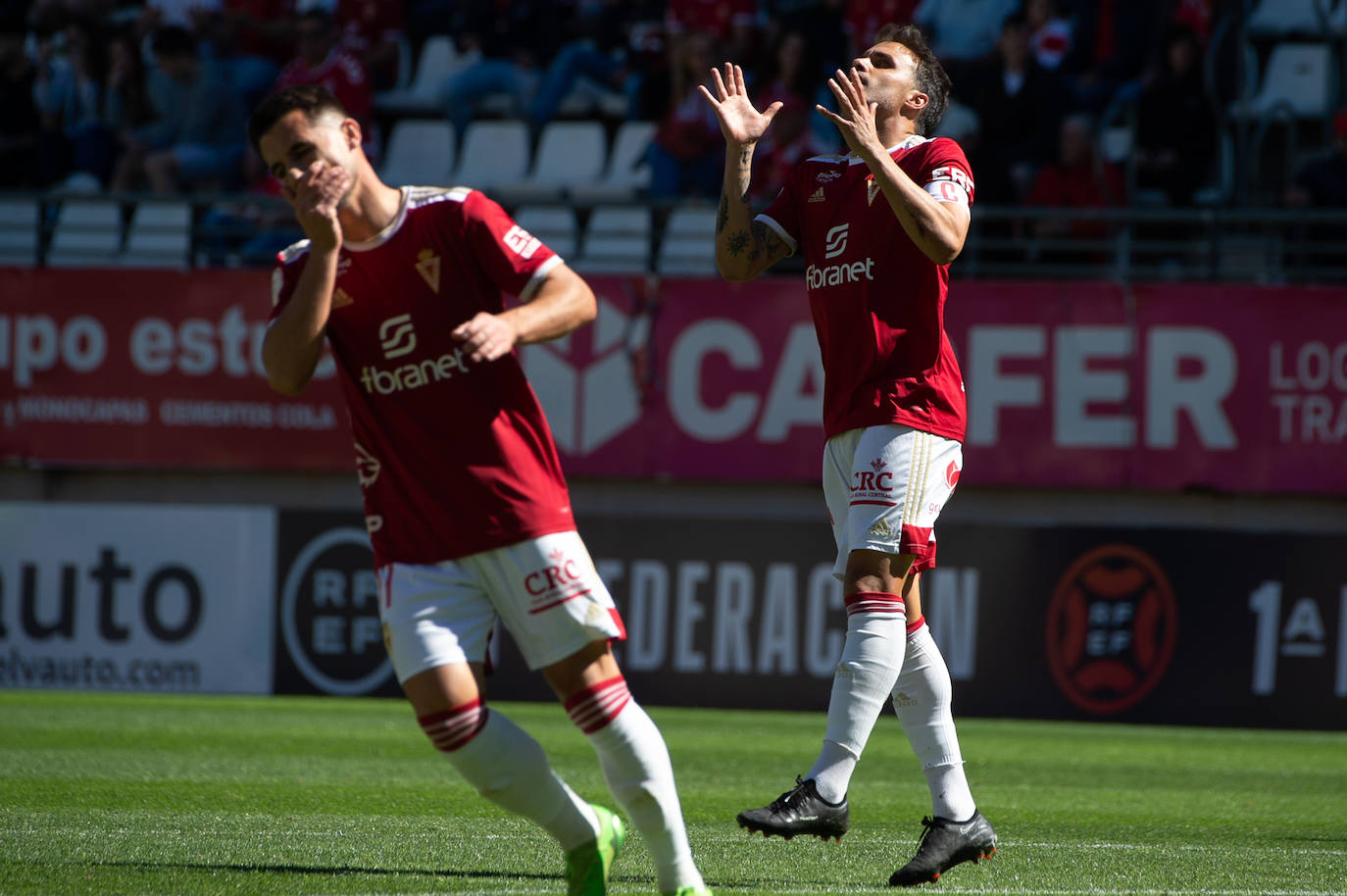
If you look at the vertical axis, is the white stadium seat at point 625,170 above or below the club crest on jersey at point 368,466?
above

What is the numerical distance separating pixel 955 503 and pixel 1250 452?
2.37 metres

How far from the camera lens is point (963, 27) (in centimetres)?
1520

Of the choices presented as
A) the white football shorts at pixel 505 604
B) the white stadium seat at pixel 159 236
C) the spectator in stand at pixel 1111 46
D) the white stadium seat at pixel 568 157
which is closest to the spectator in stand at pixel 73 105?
the white stadium seat at pixel 159 236

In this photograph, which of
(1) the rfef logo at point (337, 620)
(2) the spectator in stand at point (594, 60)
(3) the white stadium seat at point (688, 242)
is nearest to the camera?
(1) the rfef logo at point (337, 620)

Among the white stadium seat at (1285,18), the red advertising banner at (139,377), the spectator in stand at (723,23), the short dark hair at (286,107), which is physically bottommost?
the red advertising banner at (139,377)

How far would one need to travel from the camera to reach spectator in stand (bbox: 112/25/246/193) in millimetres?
15344

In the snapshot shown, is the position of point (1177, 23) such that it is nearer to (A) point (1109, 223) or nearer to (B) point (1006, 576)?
(A) point (1109, 223)

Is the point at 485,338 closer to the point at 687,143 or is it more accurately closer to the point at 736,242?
the point at 736,242

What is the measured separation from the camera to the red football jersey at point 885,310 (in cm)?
471

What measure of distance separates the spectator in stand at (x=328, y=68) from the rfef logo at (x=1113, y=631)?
7.74m

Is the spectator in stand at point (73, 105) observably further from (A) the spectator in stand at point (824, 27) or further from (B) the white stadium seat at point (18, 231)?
(A) the spectator in stand at point (824, 27)

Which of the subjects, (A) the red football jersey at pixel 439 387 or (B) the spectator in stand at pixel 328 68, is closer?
(A) the red football jersey at pixel 439 387

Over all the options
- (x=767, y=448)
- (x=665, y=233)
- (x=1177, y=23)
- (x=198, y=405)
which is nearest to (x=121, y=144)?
(x=198, y=405)

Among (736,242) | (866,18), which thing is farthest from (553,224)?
(736,242)
